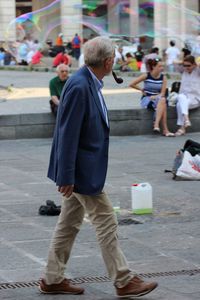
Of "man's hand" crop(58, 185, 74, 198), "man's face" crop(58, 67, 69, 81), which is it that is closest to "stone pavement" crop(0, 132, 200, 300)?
"man's hand" crop(58, 185, 74, 198)

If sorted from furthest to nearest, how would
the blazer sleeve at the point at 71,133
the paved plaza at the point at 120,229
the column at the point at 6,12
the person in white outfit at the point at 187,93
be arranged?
the column at the point at 6,12
the person in white outfit at the point at 187,93
the paved plaza at the point at 120,229
the blazer sleeve at the point at 71,133

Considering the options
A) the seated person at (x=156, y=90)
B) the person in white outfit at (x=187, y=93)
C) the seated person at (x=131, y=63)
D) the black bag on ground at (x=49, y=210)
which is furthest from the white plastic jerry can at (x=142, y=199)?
the seated person at (x=131, y=63)

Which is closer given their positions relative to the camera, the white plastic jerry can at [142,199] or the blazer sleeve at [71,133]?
the blazer sleeve at [71,133]

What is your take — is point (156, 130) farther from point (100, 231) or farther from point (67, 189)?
point (67, 189)

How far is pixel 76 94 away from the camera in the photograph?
207 inches

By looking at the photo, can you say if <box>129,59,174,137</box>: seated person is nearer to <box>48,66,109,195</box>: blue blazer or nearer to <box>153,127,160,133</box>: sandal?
<box>153,127,160,133</box>: sandal

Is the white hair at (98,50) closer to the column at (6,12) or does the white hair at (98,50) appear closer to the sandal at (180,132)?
the sandal at (180,132)

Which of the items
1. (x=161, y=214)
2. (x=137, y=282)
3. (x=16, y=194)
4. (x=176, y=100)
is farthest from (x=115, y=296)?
(x=176, y=100)

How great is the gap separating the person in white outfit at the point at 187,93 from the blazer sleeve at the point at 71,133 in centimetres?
905

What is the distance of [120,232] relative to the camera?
24.1ft

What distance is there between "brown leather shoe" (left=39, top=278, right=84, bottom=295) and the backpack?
449cm

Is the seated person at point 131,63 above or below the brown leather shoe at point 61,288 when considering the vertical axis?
above

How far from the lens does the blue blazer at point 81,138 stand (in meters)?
5.26

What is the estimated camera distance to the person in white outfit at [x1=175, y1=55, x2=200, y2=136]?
1425cm
